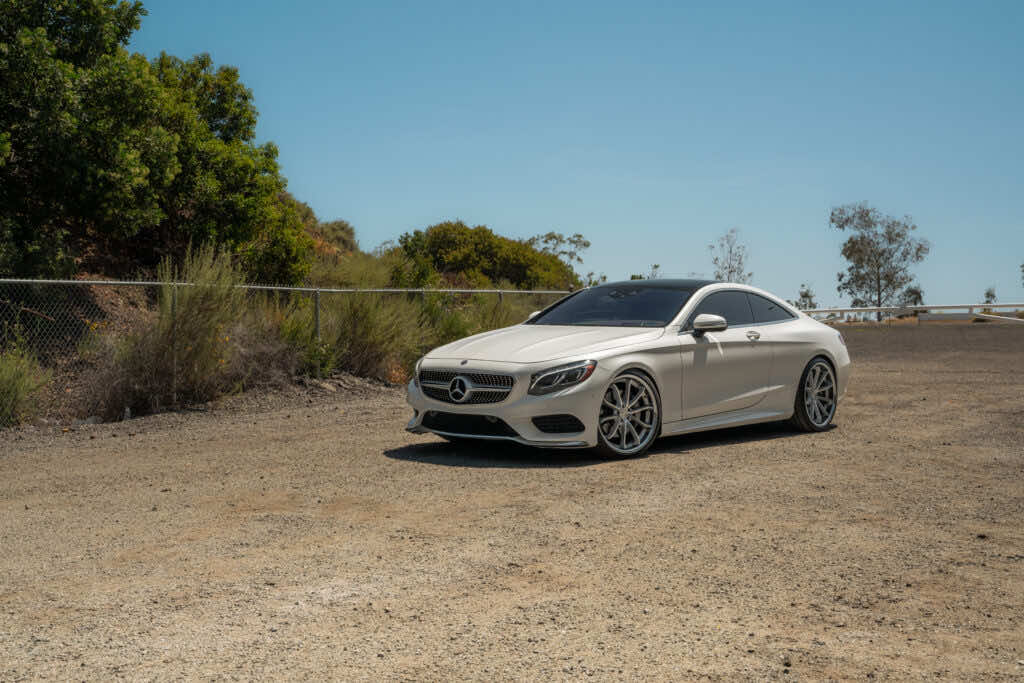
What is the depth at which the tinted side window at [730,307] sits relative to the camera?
9992mm

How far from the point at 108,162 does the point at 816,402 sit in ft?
39.6

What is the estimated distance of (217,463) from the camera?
360 inches

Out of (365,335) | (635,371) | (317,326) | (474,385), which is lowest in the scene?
(474,385)

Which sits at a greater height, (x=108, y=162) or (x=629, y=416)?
(x=108, y=162)

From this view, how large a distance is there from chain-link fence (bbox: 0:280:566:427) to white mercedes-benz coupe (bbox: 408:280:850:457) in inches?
204

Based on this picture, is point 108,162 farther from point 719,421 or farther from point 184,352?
point 719,421

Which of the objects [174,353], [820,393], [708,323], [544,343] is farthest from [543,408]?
[174,353]

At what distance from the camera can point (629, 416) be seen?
29.0 ft

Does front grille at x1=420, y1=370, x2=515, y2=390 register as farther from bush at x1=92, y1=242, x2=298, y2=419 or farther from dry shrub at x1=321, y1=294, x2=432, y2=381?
dry shrub at x1=321, y1=294, x2=432, y2=381

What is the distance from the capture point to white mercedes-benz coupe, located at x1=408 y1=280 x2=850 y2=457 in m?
8.50

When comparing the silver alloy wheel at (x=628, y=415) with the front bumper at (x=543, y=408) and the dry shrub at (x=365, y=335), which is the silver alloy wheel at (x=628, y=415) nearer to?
the front bumper at (x=543, y=408)

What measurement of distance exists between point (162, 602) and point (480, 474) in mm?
3657

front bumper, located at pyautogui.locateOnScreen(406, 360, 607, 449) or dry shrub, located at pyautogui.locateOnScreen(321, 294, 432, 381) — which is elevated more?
dry shrub, located at pyautogui.locateOnScreen(321, 294, 432, 381)

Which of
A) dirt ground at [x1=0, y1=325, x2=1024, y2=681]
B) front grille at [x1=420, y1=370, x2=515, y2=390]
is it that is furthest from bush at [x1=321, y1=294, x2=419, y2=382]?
front grille at [x1=420, y1=370, x2=515, y2=390]
